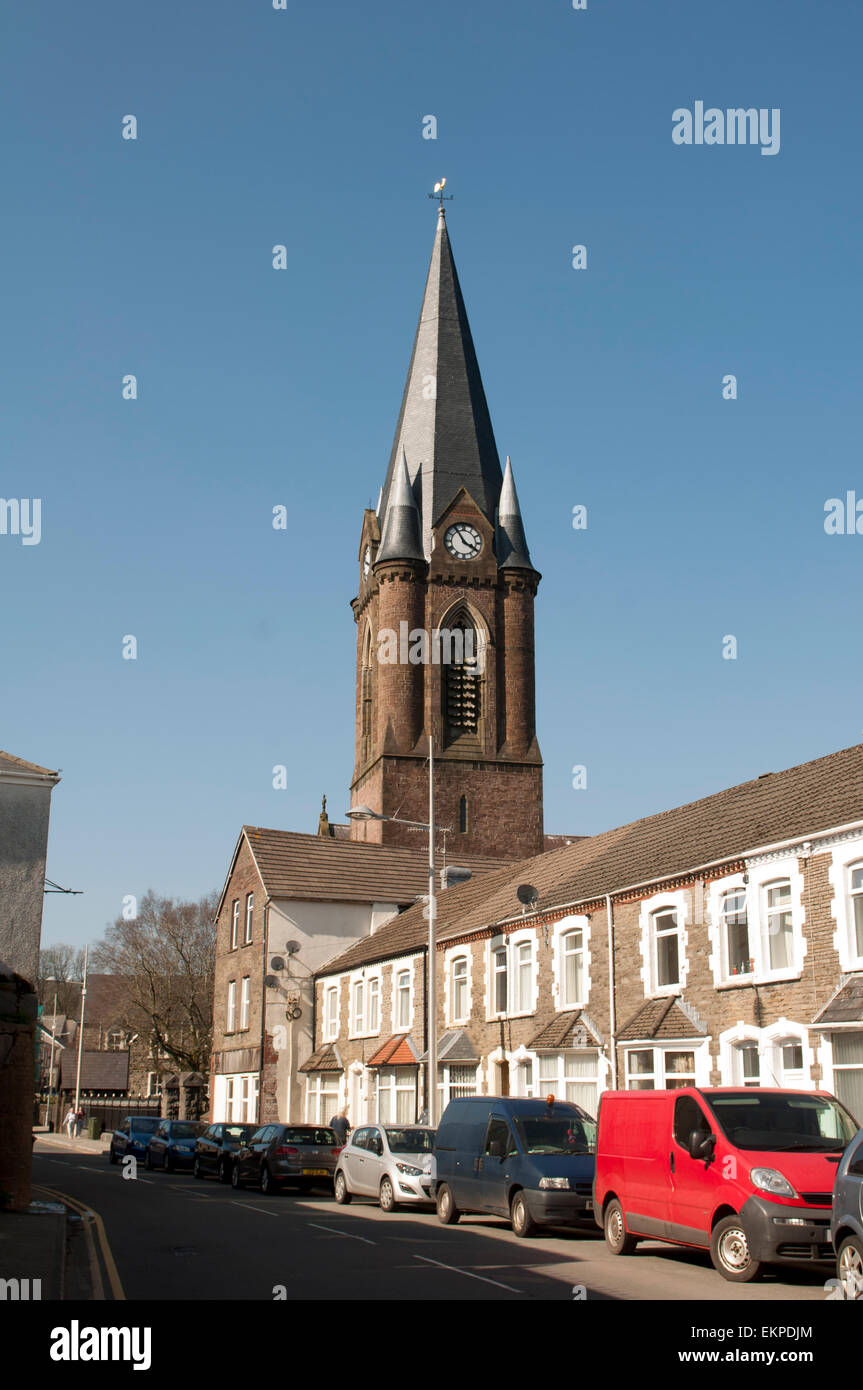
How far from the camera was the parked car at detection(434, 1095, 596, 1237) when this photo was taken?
17156mm

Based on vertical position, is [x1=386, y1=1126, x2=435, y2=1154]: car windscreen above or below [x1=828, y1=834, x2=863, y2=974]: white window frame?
below

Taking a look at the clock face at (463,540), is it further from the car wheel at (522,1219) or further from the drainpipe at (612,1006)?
the car wheel at (522,1219)

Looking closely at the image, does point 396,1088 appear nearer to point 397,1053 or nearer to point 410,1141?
point 397,1053

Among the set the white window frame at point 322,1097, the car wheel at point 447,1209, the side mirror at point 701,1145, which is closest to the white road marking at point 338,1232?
the car wheel at point 447,1209

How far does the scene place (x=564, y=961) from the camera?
89.7 feet

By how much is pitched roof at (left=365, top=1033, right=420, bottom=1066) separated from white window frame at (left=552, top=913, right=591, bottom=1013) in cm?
738

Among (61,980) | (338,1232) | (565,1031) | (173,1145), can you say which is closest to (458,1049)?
(565,1031)

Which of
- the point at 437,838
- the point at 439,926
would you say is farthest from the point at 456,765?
the point at 439,926

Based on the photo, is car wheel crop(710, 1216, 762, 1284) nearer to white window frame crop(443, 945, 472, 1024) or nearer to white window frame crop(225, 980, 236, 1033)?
white window frame crop(443, 945, 472, 1024)

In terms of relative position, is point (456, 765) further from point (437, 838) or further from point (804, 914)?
point (804, 914)

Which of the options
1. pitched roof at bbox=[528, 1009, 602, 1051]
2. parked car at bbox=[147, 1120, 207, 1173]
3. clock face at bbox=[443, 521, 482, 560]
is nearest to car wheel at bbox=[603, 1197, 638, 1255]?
pitched roof at bbox=[528, 1009, 602, 1051]

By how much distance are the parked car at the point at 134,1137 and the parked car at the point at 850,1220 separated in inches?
1215

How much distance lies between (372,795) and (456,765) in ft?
14.5

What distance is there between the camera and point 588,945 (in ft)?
86.1
